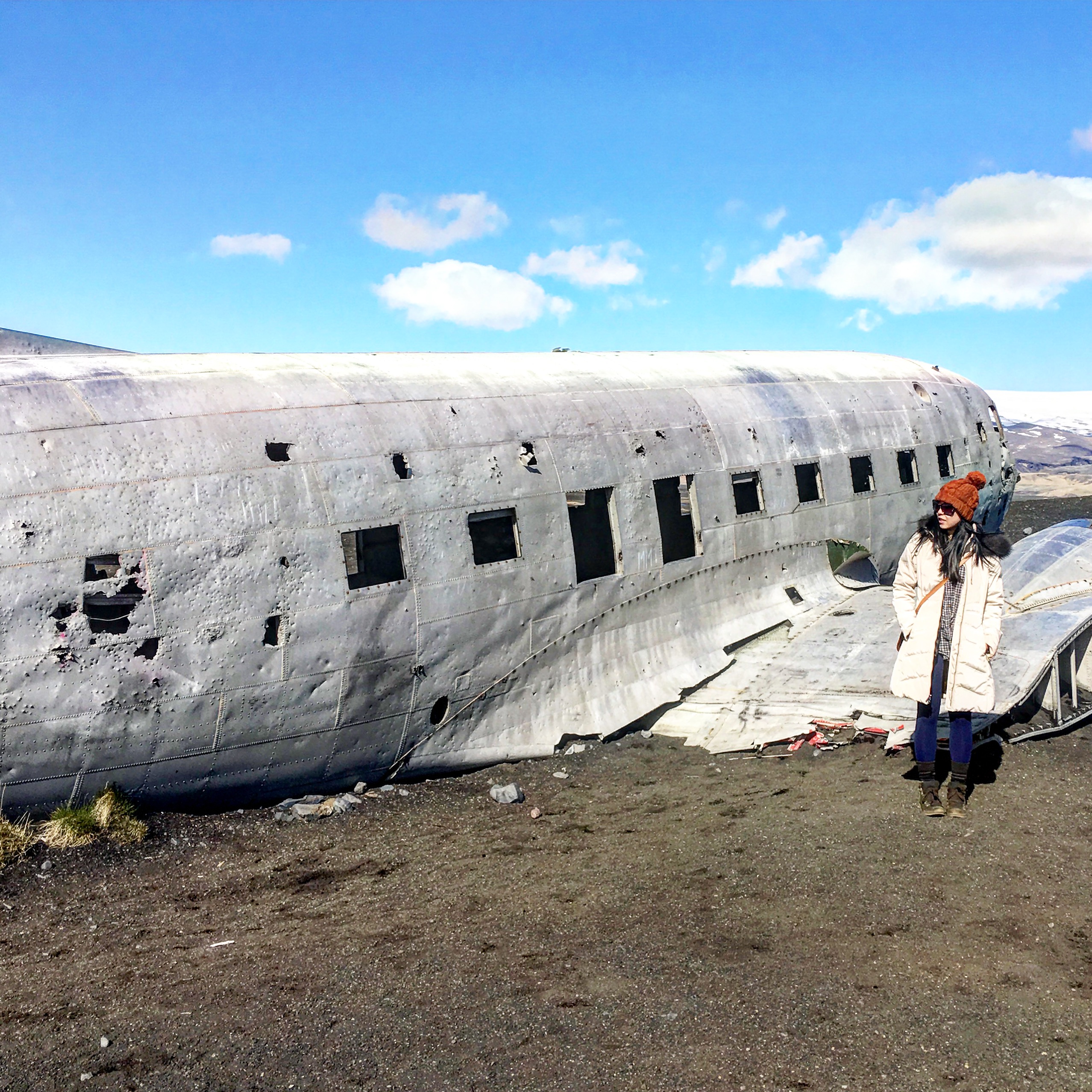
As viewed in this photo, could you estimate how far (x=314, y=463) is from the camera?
11.3m

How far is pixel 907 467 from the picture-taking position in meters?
19.3

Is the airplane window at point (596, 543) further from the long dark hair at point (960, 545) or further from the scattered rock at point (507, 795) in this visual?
the long dark hair at point (960, 545)

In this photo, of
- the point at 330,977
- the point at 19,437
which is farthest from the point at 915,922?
the point at 19,437

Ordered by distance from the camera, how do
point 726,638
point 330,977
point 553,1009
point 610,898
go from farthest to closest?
1. point 726,638
2. point 610,898
3. point 330,977
4. point 553,1009

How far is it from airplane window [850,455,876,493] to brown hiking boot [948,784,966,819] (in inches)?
343

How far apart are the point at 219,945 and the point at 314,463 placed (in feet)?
17.2

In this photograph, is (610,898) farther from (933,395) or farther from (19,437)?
(933,395)

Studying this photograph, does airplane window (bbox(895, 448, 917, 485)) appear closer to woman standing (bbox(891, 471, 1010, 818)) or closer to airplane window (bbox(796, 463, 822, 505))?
airplane window (bbox(796, 463, 822, 505))

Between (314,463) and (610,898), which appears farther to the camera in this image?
(314,463)

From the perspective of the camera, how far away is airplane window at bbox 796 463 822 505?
16953mm

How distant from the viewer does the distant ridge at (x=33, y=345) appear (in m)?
12.1

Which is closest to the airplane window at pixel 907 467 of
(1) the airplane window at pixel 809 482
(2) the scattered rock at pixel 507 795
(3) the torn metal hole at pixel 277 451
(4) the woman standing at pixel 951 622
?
(1) the airplane window at pixel 809 482

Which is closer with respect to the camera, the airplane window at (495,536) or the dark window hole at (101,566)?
the dark window hole at (101,566)

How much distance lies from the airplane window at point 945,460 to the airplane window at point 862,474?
2.61 meters
